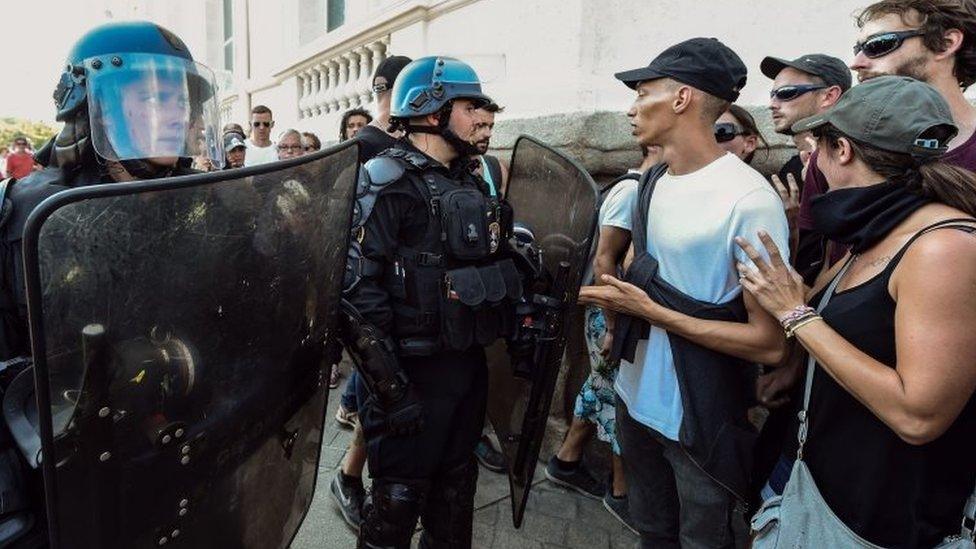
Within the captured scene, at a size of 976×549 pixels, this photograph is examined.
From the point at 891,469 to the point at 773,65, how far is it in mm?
1872

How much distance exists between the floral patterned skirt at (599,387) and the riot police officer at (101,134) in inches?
80.2

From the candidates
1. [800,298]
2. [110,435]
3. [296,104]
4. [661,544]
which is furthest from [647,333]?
[296,104]

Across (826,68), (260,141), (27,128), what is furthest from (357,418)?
(27,128)

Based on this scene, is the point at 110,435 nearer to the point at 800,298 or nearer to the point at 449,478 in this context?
the point at 449,478

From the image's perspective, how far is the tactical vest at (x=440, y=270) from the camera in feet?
6.19

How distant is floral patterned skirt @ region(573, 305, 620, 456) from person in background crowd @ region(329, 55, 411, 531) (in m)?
1.20

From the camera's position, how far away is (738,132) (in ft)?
8.43

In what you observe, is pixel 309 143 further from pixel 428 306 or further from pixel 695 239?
pixel 695 239

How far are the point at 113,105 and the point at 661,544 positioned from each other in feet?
7.05

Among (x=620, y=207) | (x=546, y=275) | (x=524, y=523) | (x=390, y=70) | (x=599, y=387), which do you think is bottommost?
(x=524, y=523)

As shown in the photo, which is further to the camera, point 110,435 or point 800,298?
point 800,298

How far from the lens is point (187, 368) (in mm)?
1032

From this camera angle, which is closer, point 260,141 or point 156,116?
point 156,116

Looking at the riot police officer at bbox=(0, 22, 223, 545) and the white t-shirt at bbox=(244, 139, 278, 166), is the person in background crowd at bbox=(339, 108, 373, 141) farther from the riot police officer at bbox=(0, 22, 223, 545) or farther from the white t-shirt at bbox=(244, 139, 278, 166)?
the riot police officer at bbox=(0, 22, 223, 545)
